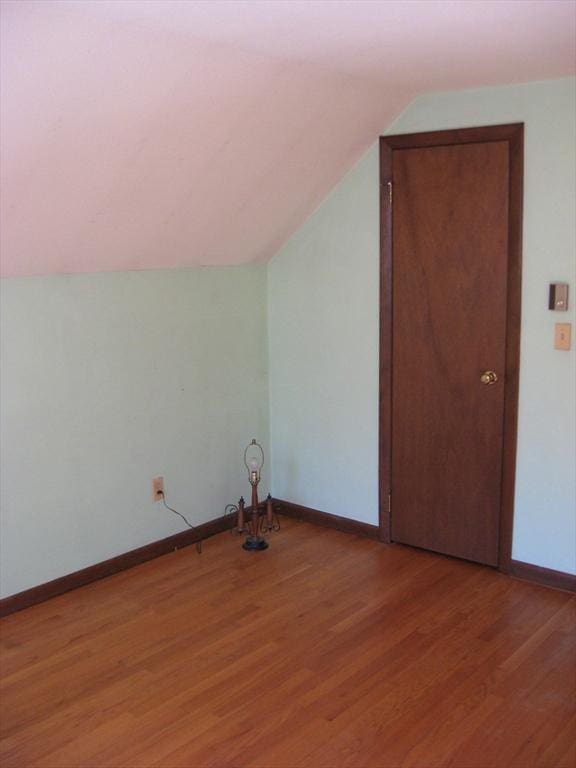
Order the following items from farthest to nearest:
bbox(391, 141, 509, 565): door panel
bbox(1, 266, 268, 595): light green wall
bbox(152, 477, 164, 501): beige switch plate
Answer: bbox(152, 477, 164, 501): beige switch plate < bbox(391, 141, 509, 565): door panel < bbox(1, 266, 268, 595): light green wall

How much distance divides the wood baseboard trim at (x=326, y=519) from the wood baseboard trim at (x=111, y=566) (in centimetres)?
35

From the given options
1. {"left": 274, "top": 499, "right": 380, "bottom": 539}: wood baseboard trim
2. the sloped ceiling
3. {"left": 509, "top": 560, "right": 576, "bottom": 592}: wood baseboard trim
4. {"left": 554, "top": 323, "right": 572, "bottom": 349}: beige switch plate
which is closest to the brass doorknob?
{"left": 554, "top": 323, "right": 572, "bottom": 349}: beige switch plate

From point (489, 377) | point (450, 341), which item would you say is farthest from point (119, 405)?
point (489, 377)

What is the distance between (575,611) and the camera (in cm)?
346

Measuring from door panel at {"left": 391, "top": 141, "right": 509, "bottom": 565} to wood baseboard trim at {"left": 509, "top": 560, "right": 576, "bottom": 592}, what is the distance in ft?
0.42

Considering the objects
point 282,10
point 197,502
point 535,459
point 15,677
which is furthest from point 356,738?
point 282,10

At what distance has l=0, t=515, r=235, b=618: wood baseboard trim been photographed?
348 centimetres

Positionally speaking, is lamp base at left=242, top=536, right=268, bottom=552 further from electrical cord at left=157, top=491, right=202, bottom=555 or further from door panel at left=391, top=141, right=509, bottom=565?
door panel at left=391, top=141, right=509, bottom=565

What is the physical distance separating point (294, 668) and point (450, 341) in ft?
5.44

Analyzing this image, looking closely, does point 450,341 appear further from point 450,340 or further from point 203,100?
point 203,100

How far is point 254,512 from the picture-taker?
4.23 metres

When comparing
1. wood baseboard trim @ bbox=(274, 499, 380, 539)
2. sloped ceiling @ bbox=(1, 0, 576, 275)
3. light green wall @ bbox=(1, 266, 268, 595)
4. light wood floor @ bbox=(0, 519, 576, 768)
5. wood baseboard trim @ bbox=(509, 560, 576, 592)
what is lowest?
light wood floor @ bbox=(0, 519, 576, 768)

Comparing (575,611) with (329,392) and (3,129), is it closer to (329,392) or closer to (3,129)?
(329,392)

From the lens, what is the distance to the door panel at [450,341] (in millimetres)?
3658
